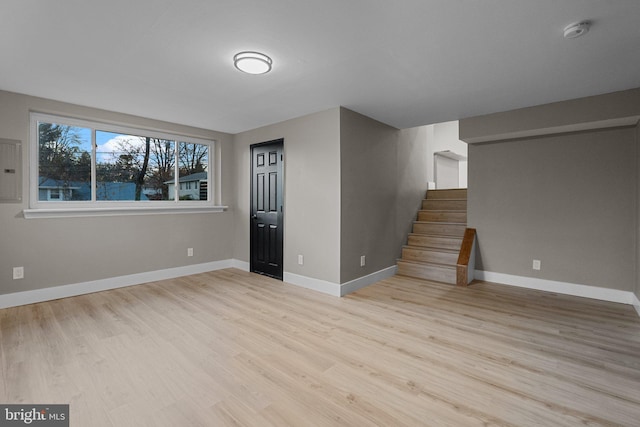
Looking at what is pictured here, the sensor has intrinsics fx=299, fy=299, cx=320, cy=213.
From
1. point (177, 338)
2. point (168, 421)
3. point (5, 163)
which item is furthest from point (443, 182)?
point (5, 163)

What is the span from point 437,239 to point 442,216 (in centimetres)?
59

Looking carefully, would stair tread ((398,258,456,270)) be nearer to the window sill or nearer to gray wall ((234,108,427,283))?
gray wall ((234,108,427,283))

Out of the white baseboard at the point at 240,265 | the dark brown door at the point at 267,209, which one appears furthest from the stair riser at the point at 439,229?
the white baseboard at the point at 240,265

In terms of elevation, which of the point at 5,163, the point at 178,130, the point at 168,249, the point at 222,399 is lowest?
the point at 222,399

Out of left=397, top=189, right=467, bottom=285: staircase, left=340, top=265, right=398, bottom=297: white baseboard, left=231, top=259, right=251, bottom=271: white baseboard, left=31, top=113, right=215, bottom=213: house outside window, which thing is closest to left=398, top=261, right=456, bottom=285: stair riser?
left=397, top=189, right=467, bottom=285: staircase

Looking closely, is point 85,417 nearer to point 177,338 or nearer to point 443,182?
point 177,338

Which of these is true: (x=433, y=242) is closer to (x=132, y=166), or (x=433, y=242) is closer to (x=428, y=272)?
(x=428, y=272)

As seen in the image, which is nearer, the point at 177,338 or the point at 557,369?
the point at 557,369

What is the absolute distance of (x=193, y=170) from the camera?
4949mm

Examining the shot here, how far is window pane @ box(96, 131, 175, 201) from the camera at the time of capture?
13.1 ft

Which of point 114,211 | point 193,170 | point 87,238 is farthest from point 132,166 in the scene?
point 87,238

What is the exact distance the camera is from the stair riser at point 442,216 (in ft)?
16.8

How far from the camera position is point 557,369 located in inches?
82.2

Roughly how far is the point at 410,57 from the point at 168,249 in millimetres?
4076
